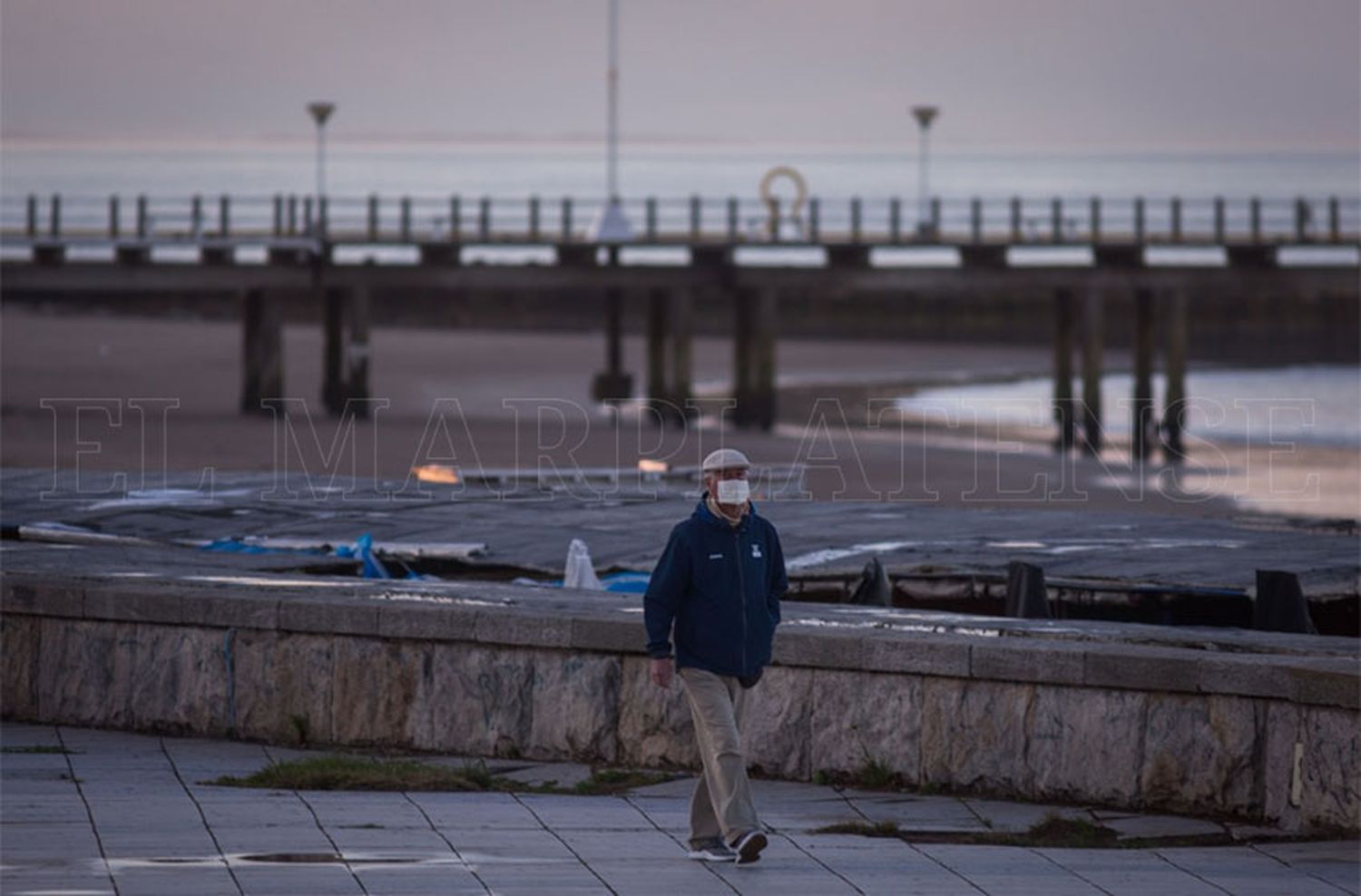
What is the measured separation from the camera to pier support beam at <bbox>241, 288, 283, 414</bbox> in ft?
138

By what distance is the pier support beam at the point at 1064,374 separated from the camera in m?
40.2

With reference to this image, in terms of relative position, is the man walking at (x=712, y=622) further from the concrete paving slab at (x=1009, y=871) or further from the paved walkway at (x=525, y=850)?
the concrete paving slab at (x=1009, y=871)

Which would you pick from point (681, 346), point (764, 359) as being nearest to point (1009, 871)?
point (764, 359)

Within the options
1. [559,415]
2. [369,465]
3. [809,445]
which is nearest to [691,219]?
[559,415]

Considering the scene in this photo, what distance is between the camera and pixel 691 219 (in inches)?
1829

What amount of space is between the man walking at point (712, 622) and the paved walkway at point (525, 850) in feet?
0.97

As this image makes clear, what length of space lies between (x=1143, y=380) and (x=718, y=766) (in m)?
36.3

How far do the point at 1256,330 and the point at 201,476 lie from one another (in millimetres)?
54920

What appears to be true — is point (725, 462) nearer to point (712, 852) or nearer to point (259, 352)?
point (712, 852)

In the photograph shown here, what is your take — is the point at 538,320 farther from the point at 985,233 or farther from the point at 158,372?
the point at 985,233

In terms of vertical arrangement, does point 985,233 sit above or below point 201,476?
above

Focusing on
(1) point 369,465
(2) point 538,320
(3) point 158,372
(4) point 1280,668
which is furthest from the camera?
(2) point 538,320

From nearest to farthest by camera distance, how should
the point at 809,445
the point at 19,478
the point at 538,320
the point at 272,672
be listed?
the point at 272,672, the point at 19,478, the point at 809,445, the point at 538,320

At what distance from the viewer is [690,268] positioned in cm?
4347
